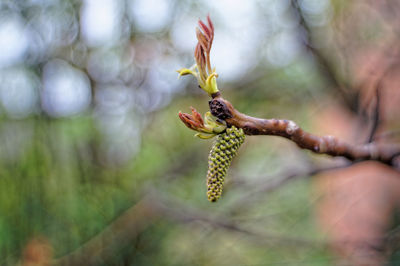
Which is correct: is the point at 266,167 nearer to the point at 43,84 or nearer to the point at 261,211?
the point at 261,211

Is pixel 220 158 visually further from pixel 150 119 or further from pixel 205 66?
pixel 150 119

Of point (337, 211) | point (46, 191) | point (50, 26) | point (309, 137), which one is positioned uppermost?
point (309, 137)

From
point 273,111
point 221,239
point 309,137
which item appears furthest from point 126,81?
point 309,137

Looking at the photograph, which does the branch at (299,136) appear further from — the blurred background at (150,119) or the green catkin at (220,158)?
the blurred background at (150,119)

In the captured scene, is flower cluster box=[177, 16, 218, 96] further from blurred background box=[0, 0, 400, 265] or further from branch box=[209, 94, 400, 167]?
blurred background box=[0, 0, 400, 265]

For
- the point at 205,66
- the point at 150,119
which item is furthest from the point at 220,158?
the point at 150,119

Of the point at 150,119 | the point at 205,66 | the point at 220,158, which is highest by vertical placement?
the point at 205,66

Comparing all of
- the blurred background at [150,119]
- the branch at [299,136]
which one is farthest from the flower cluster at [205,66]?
the blurred background at [150,119]

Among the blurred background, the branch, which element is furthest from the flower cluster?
the blurred background
